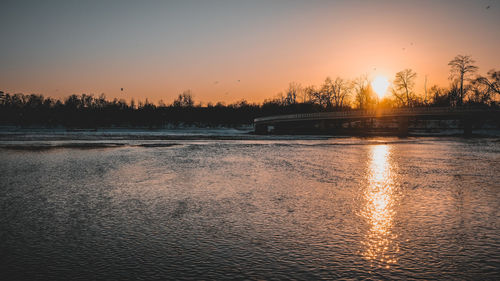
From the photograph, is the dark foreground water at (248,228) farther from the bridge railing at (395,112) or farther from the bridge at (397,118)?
the bridge at (397,118)

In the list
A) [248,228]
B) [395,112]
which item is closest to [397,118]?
[395,112]

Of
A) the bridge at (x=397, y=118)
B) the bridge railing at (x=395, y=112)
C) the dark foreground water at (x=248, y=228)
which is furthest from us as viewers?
the bridge railing at (x=395, y=112)

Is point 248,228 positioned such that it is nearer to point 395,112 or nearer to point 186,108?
point 395,112

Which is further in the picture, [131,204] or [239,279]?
[131,204]

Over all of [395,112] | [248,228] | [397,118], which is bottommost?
[248,228]

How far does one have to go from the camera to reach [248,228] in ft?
22.3

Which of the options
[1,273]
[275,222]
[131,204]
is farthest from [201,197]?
[1,273]

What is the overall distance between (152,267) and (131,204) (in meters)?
4.48

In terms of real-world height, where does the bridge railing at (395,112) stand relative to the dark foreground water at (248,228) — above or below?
above

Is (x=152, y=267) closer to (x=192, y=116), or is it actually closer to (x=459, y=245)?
(x=459, y=245)

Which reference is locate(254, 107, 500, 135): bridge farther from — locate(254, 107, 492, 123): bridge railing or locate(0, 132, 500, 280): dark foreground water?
locate(0, 132, 500, 280): dark foreground water

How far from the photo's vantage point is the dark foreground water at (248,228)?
480 centimetres

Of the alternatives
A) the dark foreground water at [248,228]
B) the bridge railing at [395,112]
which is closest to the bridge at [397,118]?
the bridge railing at [395,112]

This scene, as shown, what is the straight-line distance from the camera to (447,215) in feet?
25.5
